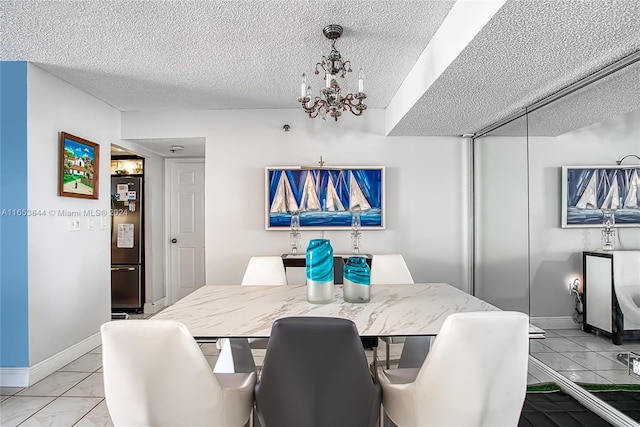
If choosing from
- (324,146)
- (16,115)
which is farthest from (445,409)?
(16,115)

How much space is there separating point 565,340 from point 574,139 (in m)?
1.40

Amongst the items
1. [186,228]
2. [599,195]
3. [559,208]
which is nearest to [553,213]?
[559,208]

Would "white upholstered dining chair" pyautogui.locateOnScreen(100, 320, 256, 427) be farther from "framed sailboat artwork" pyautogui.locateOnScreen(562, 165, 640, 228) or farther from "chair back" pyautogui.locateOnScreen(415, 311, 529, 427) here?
"framed sailboat artwork" pyautogui.locateOnScreen(562, 165, 640, 228)

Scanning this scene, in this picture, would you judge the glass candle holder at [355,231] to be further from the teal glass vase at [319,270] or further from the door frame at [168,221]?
the door frame at [168,221]

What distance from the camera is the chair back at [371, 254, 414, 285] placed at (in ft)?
9.80

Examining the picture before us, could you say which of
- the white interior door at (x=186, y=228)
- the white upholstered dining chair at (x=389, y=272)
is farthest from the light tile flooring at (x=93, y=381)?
the white interior door at (x=186, y=228)

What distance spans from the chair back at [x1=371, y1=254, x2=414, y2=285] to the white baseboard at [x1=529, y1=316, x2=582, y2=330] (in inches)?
40.9

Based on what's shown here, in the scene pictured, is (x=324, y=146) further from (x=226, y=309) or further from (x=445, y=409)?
(x=445, y=409)

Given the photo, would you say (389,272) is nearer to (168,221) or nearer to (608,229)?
(608,229)

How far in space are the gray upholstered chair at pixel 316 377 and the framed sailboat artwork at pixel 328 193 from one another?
2.62 m

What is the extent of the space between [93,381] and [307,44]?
2.90 metres

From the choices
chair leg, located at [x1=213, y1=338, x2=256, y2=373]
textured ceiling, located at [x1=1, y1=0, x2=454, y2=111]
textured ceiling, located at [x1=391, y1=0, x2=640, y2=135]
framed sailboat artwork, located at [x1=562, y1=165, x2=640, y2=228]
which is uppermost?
textured ceiling, located at [x1=1, y1=0, x2=454, y2=111]

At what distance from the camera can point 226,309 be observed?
1966mm

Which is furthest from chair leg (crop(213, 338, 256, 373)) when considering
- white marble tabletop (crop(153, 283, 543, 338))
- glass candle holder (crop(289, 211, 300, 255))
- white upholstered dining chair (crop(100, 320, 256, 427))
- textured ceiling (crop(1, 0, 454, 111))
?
textured ceiling (crop(1, 0, 454, 111))
